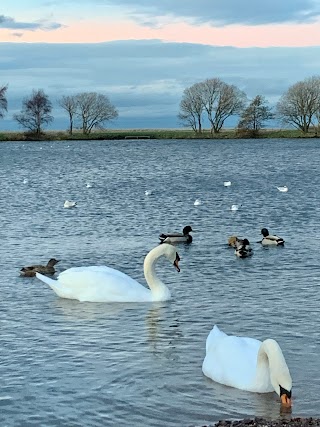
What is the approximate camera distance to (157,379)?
32.2ft

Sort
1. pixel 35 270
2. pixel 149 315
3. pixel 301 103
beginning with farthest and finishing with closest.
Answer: pixel 301 103 < pixel 35 270 < pixel 149 315

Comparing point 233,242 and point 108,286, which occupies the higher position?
point 108,286

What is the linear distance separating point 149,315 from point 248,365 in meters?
3.91

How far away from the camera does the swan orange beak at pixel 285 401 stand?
845cm

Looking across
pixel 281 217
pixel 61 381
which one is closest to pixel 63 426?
pixel 61 381

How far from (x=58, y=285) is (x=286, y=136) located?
10187cm

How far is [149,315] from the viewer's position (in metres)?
13.1

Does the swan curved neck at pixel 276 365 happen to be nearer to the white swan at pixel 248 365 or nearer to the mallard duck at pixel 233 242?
the white swan at pixel 248 365

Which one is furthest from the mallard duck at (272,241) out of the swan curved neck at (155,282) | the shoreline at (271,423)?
the shoreline at (271,423)

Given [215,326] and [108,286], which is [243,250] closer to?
[108,286]

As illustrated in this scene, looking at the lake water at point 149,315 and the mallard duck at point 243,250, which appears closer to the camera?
the lake water at point 149,315

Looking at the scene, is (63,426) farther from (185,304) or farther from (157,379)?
(185,304)

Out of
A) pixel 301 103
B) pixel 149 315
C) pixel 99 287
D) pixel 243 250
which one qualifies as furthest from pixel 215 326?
pixel 301 103

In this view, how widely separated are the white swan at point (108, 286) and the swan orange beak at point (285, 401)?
5.61m
